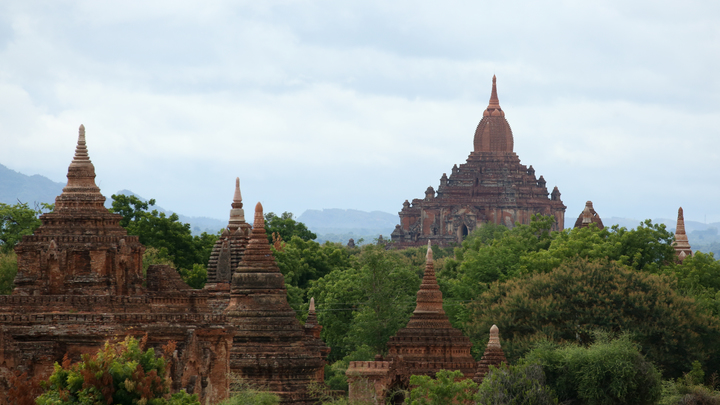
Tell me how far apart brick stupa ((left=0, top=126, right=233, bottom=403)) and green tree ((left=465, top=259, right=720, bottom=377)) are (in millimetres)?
12079

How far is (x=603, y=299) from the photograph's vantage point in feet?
168

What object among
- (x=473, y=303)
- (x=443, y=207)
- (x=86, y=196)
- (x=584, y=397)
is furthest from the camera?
(x=443, y=207)

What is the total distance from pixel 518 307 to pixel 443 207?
8362cm

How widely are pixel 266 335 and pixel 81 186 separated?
6581 millimetres

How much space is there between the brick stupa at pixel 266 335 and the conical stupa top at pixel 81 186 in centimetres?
458

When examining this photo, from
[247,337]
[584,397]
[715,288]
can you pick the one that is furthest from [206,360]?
[715,288]

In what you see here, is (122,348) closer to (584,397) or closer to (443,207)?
(584,397)

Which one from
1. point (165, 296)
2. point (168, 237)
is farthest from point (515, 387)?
point (168, 237)

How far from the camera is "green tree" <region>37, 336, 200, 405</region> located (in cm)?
2738

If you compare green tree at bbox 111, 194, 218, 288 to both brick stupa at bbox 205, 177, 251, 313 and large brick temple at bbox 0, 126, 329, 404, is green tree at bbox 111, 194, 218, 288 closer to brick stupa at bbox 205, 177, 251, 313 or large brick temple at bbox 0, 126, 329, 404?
brick stupa at bbox 205, 177, 251, 313

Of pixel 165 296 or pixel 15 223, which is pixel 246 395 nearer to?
pixel 165 296

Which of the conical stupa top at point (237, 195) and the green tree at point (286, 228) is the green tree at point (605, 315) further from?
the green tree at point (286, 228)

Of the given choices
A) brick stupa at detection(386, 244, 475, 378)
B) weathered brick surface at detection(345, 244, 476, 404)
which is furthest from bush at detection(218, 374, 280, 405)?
brick stupa at detection(386, 244, 475, 378)

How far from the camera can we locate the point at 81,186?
41.8 metres
